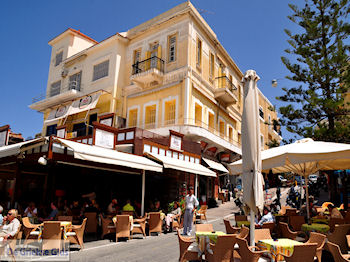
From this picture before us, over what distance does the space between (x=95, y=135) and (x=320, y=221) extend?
8025mm

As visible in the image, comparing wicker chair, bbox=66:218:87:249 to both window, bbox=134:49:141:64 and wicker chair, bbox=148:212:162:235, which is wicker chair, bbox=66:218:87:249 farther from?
window, bbox=134:49:141:64

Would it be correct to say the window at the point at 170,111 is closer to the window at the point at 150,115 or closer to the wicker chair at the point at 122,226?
the window at the point at 150,115

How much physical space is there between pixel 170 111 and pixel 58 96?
1018 cm

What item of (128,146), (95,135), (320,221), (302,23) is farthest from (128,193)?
(302,23)

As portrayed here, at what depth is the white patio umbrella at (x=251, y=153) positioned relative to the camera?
16.2 feet

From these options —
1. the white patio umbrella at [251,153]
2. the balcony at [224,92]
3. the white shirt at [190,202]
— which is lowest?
the white shirt at [190,202]

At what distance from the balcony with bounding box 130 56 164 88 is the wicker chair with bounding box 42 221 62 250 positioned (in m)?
12.9

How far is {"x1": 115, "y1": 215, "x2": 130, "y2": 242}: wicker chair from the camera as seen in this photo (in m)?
8.05

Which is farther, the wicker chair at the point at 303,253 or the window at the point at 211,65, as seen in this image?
the window at the point at 211,65

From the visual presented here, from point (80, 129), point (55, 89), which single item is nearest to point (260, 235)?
point (80, 129)

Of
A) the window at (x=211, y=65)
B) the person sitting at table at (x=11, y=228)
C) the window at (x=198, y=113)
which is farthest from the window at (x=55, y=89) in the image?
the person sitting at table at (x=11, y=228)

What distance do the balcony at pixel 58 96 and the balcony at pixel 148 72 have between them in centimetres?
572

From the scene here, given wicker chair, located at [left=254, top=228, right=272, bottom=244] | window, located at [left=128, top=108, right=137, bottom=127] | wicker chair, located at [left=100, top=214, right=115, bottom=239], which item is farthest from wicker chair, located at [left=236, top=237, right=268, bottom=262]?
window, located at [left=128, top=108, right=137, bottom=127]

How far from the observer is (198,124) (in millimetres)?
17984
